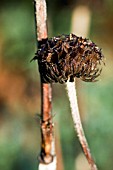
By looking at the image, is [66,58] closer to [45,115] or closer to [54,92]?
[45,115]

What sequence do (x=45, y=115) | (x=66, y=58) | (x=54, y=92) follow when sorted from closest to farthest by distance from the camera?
1. (x=66, y=58)
2. (x=45, y=115)
3. (x=54, y=92)

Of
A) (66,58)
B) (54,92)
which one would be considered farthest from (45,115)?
(54,92)

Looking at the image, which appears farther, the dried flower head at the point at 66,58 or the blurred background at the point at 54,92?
the blurred background at the point at 54,92

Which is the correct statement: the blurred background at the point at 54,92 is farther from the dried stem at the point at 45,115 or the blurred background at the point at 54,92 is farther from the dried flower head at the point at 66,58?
the dried flower head at the point at 66,58

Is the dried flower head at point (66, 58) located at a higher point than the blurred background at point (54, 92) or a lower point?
higher

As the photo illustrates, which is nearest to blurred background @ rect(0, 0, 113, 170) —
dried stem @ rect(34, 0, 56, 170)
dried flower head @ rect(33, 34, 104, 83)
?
dried stem @ rect(34, 0, 56, 170)

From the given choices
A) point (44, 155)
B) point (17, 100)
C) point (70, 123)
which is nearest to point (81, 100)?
point (70, 123)

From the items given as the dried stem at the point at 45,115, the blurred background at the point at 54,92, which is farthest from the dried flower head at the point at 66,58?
the blurred background at the point at 54,92
